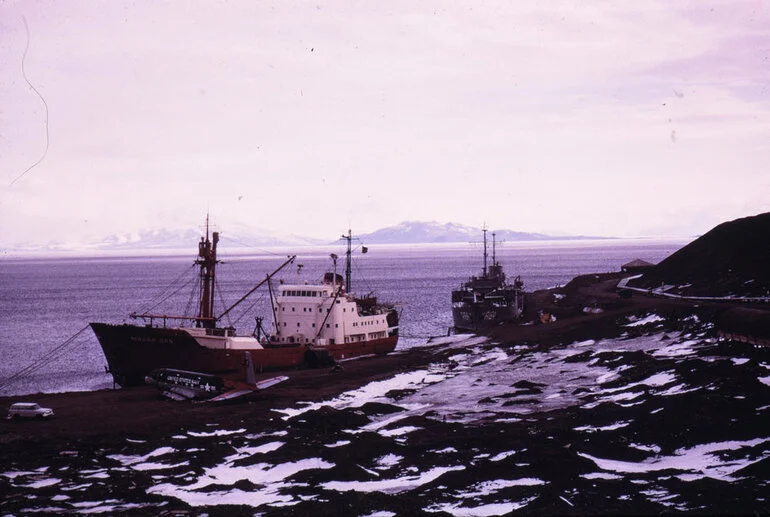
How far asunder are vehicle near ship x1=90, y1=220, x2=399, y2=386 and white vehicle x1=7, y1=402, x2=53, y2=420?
42.2 ft

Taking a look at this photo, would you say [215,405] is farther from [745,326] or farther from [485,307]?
[485,307]

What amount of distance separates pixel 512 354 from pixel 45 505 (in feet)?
129

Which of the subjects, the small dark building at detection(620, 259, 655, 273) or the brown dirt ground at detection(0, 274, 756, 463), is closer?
the brown dirt ground at detection(0, 274, 756, 463)

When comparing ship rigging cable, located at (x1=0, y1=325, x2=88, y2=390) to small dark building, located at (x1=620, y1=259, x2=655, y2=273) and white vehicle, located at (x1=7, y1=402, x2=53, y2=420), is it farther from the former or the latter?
small dark building, located at (x1=620, y1=259, x2=655, y2=273)

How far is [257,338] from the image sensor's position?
60.0m

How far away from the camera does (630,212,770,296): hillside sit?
71125mm

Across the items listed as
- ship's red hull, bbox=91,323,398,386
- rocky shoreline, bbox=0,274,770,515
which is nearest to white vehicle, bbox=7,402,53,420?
rocky shoreline, bbox=0,274,770,515

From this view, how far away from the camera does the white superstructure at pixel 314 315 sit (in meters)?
60.6

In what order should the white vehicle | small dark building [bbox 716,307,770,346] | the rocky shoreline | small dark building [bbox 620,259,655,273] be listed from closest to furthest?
the rocky shoreline
the white vehicle
small dark building [bbox 716,307,770,346]
small dark building [bbox 620,259,655,273]

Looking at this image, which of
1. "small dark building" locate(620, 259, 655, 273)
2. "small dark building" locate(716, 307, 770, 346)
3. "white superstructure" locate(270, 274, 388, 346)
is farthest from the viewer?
"small dark building" locate(620, 259, 655, 273)

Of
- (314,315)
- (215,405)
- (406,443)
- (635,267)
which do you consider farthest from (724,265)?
(406,443)

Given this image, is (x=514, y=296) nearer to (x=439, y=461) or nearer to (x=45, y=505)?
(x=439, y=461)

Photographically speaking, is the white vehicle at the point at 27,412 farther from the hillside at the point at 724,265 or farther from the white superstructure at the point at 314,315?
the hillside at the point at 724,265

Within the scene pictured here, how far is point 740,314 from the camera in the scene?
44375mm
